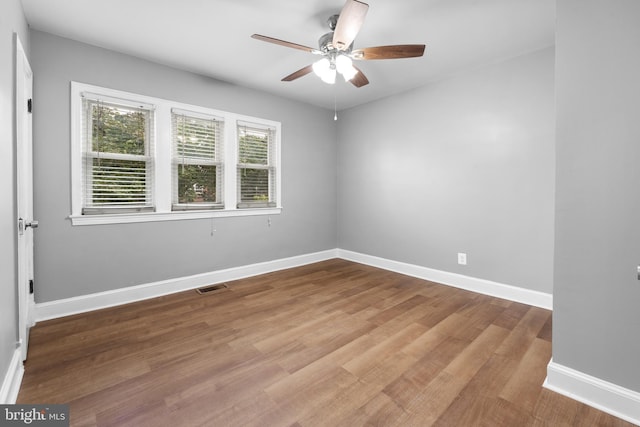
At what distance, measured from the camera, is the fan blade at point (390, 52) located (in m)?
2.07

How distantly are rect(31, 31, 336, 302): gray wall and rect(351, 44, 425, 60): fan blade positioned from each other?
81.6 inches

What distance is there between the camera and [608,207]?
1508 mm

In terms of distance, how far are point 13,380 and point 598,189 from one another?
3435mm

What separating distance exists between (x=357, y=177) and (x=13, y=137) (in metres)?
3.88

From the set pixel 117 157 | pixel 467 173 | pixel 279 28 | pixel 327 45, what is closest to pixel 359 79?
pixel 327 45

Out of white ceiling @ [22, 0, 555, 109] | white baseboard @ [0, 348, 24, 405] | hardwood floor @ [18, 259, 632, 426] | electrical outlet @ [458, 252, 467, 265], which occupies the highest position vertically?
white ceiling @ [22, 0, 555, 109]

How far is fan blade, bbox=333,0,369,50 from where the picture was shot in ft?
5.52

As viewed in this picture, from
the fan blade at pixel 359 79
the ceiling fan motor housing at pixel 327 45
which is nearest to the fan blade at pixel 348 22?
the ceiling fan motor housing at pixel 327 45

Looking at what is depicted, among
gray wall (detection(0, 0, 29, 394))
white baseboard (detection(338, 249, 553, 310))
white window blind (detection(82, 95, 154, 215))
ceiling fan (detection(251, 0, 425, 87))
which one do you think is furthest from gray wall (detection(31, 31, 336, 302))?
ceiling fan (detection(251, 0, 425, 87))

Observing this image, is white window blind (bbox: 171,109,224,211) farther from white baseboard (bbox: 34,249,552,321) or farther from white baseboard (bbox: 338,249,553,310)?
white baseboard (bbox: 338,249,553,310)

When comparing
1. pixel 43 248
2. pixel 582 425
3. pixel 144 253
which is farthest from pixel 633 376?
pixel 43 248

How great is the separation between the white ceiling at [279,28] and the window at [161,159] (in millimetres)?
536

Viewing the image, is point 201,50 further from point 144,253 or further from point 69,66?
point 144,253

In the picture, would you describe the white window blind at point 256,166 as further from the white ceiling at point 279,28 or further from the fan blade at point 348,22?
the fan blade at point 348,22
